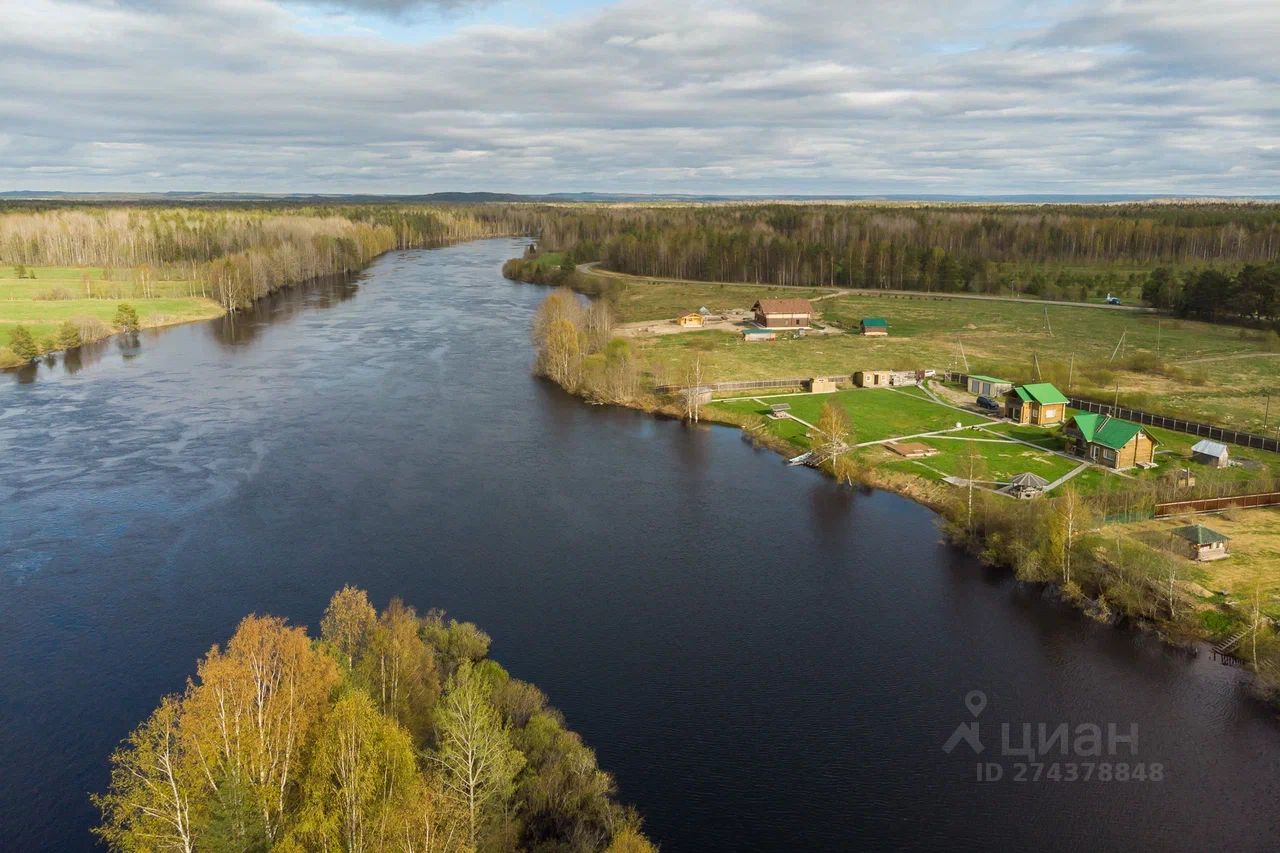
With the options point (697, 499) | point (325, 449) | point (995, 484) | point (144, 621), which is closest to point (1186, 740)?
point (995, 484)

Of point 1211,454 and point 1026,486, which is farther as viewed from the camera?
point 1211,454

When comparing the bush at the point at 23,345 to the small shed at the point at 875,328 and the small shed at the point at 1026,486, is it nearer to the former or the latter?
the small shed at the point at 875,328

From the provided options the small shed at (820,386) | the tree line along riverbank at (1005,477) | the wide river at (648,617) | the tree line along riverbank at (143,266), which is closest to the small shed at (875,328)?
the tree line along riverbank at (1005,477)

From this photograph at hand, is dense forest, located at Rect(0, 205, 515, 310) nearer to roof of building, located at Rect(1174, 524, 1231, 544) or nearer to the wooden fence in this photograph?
the wooden fence

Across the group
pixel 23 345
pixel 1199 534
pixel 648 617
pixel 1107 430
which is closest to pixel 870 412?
pixel 1107 430
